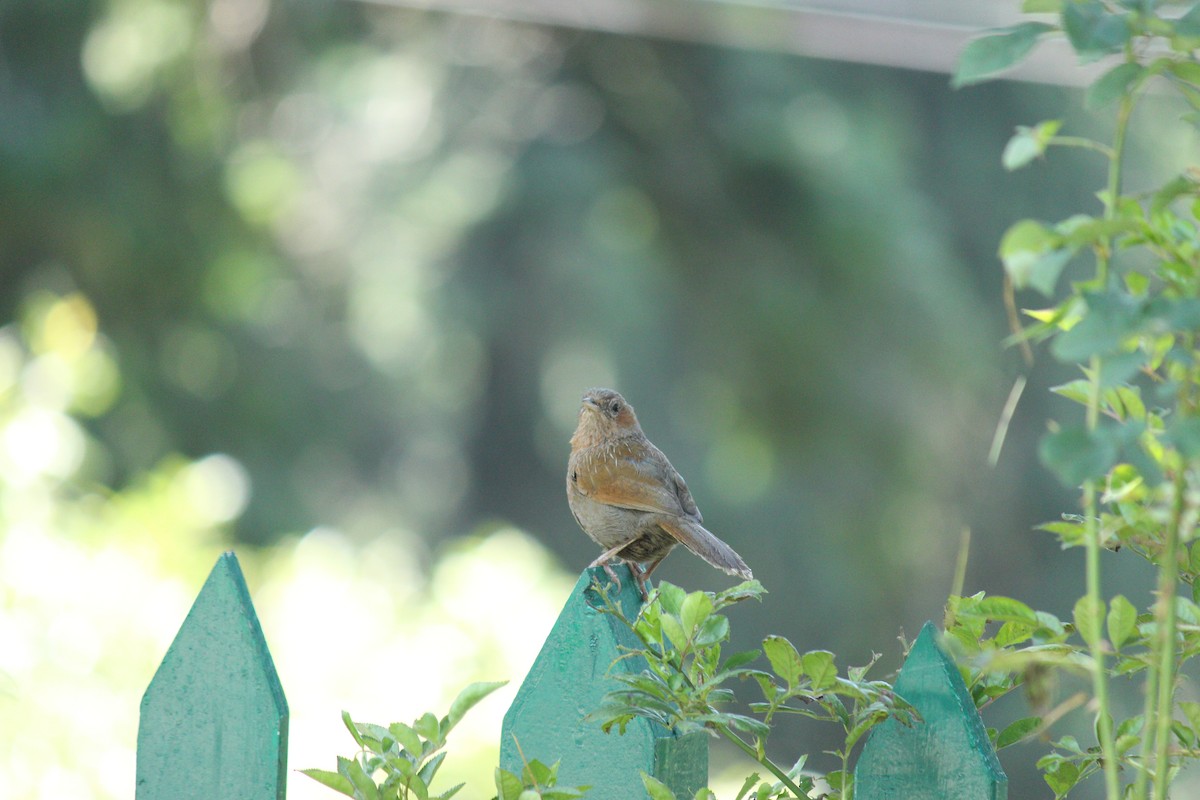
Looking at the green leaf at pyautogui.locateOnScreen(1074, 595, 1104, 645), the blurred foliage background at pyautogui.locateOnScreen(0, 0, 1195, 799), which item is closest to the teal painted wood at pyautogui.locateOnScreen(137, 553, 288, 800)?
the green leaf at pyautogui.locateOnScreen(1074, 595, 1104, 645)

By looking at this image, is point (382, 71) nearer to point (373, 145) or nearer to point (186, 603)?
point (373, 145)

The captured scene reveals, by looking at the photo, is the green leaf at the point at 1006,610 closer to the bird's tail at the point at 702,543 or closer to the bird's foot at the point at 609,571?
the bird's foot at the point at 609,571

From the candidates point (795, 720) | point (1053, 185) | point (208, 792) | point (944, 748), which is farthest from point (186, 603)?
point (1053, 185)

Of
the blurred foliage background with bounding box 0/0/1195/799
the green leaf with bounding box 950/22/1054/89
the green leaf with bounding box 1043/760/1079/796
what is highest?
the blurred foliage background with bounding box 0/0/1195/799

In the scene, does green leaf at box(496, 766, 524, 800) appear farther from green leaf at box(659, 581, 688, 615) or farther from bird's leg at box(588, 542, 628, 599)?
bird's leg at box(588, 542, 628, 599)

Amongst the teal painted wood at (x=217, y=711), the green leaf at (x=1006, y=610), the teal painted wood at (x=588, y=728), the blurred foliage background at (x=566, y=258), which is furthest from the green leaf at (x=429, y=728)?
the blurred foliage background at (x=566, y=258)

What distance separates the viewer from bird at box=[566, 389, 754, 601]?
66.7 inches

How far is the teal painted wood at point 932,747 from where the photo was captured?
108 centimetres

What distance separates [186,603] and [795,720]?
4.34m

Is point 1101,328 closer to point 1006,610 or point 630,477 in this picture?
point 1006,610

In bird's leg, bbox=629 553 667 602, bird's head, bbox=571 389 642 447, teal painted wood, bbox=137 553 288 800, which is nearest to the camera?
teal painted wood, bbox=137 553 288 800

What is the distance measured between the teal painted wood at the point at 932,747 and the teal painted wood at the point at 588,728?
169 millimetres

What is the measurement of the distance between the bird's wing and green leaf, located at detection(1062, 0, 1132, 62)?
1032 mm

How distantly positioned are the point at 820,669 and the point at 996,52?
486 millimetres
